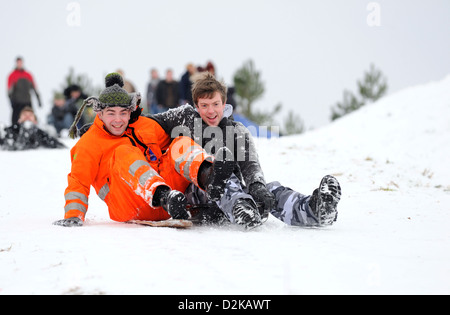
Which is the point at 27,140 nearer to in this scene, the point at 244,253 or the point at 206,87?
the point at 206,87

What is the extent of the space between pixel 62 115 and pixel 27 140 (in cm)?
310

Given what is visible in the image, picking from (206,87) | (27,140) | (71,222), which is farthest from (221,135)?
(27,140)

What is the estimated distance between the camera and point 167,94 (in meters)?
10.7

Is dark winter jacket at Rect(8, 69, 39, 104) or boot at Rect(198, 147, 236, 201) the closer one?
boot at Rect(198, 147, 236, 201)

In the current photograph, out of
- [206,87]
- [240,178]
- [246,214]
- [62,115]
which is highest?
[62,115]

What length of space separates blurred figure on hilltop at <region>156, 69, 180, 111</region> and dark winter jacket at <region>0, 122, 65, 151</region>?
308 cm

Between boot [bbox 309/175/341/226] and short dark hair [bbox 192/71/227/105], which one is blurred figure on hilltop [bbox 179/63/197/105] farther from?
boot [bbox 309/175/341/226]

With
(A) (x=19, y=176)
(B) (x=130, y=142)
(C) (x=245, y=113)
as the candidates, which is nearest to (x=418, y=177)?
(B) (x=130, y=142)

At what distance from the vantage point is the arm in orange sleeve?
294cm

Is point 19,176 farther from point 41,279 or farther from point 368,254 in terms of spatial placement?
point 368,254

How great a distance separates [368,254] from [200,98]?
171 cm

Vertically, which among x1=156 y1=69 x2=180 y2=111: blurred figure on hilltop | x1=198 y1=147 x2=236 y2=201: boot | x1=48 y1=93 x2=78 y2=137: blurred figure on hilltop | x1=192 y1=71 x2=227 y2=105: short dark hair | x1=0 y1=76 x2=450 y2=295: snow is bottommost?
x1=0 y1=76 x2=450 y2=295: snow

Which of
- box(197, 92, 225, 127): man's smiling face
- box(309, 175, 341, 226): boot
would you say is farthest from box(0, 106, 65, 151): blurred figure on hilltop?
box(309, 175, 341, 226): boot

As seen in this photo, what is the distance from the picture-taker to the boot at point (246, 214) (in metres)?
2.54
